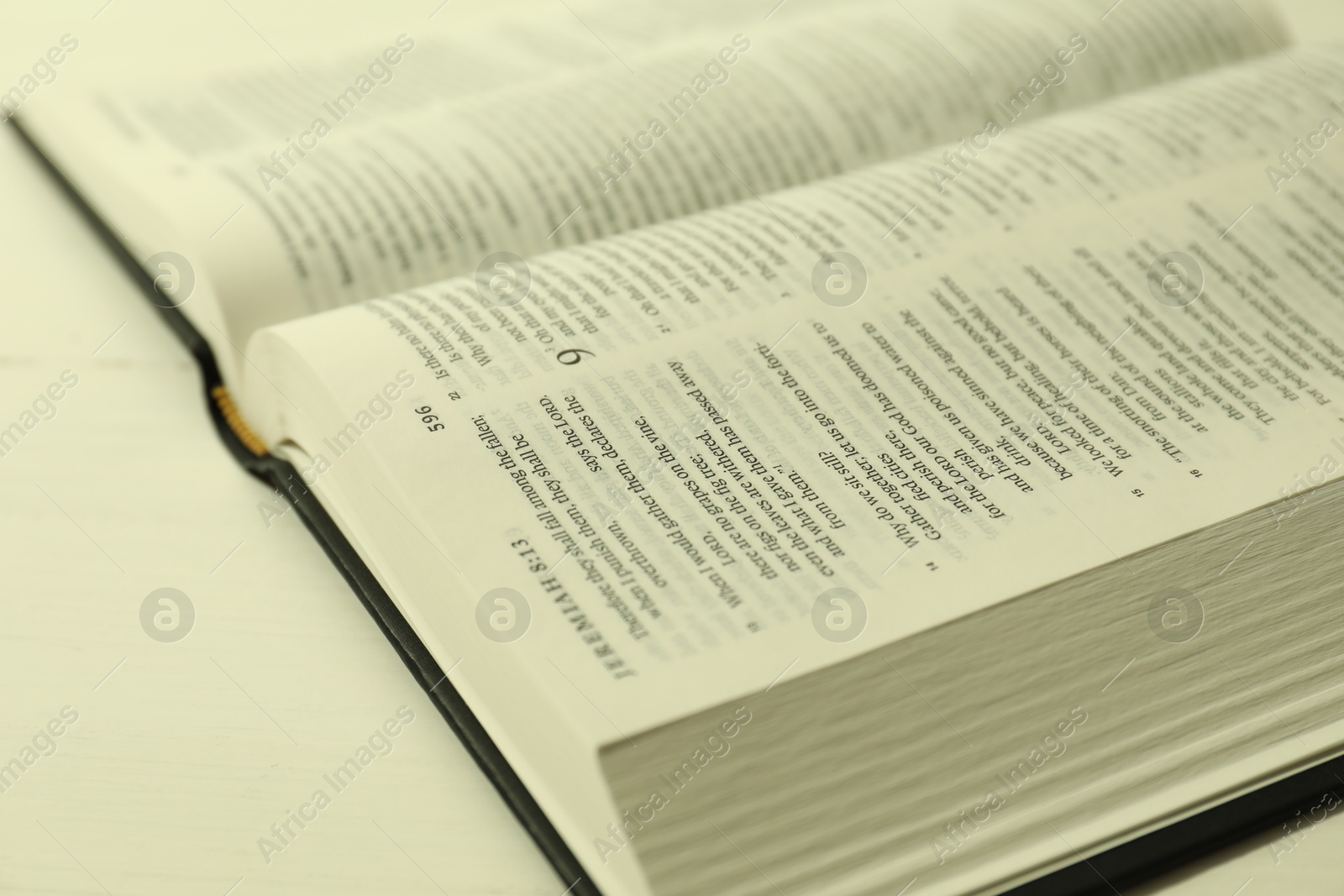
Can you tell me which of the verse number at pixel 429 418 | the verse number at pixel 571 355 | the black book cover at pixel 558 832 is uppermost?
the verse number at pixel 429 418

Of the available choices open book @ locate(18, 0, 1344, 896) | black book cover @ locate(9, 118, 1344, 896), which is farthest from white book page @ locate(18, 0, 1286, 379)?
black book cover @ locate(9, 118, 1344, 896)

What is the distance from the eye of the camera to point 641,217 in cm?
60

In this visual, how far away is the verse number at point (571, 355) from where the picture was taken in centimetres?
44

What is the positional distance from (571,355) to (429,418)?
6 centimetres

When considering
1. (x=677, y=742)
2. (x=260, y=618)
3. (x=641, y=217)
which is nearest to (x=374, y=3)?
(x=641, y=217)

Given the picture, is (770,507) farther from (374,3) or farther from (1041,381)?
(374,3)

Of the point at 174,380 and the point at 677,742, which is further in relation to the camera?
the point at 174,380

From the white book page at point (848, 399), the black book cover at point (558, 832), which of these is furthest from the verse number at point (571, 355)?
the black book cover at point (558, 832)

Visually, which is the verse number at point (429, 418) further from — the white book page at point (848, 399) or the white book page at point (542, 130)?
the white book page at point (542, 130)

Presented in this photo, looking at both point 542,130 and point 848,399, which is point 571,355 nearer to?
point 848,399

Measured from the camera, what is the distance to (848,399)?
0.45 meters

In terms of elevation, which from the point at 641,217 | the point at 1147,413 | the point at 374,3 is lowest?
the point at 1147,413

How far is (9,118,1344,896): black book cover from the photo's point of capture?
1.14 feet

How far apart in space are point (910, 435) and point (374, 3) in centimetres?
68
